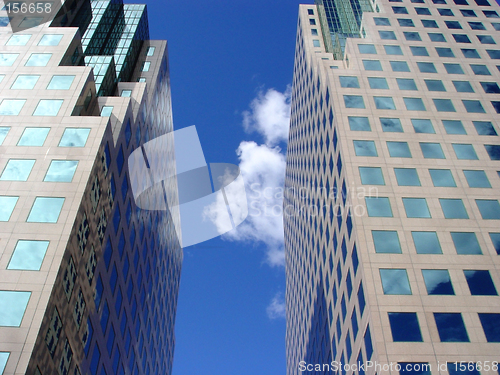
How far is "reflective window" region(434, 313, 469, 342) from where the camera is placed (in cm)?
2712

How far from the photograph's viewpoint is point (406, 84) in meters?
44.6

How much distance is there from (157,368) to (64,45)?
4252 centimetres

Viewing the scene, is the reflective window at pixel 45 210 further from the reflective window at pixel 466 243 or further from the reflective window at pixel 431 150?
the reflective window at pixel 431 150

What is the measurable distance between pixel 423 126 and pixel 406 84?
6287 mm

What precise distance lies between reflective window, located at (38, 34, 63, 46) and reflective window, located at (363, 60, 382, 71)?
101 feet

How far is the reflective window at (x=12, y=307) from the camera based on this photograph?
24.0 metres

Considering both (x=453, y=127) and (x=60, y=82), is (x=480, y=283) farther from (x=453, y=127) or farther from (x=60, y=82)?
(x=60, y=82)

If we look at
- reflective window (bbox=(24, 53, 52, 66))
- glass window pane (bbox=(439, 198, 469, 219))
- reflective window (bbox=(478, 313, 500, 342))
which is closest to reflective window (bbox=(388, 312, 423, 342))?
reflective window (bbox=(478, 313, 500, 342))

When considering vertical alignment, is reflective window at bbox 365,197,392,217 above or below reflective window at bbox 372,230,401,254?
above

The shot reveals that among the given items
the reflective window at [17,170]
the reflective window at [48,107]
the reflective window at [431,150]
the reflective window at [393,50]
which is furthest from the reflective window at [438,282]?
the reflective window at [48,107]

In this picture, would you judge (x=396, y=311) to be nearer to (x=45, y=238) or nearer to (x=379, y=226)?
(x=379, y=226)

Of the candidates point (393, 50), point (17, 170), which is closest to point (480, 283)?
point (393, 50)

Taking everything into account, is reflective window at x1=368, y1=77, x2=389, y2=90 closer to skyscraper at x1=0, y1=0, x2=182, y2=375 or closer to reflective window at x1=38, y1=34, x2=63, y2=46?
skyscraper at x1=0, y1=0, x2=182, y2=375

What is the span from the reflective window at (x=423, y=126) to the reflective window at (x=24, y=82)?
3444 cm
